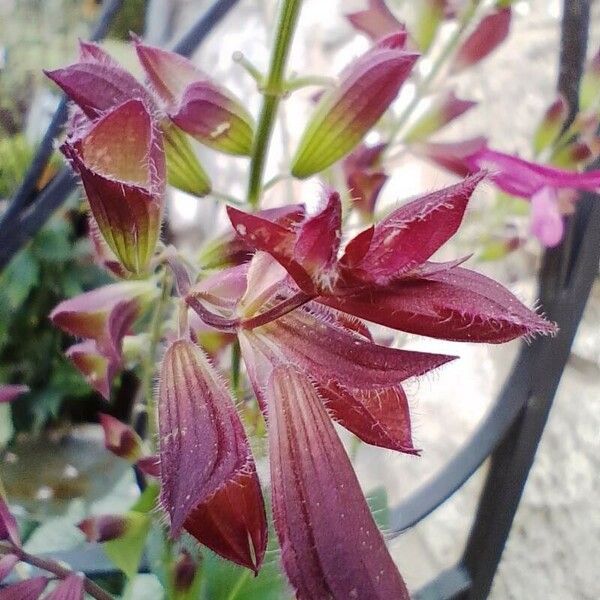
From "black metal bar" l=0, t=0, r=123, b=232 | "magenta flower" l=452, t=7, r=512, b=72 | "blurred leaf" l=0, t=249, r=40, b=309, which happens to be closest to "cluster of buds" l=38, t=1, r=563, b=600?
"black metal bar" l=0, t=0, r=123, b=232

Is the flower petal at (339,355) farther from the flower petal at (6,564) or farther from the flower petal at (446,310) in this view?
the flower petal at (6,564)

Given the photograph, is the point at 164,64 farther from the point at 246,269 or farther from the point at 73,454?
the point at 73,454

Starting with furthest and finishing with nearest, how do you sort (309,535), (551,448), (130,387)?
(130,387) → (551,448) → (309,535)

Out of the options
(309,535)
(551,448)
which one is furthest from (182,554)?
(551,448)

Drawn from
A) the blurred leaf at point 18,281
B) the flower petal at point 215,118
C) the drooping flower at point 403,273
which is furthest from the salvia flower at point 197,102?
the blurred leaf at point 18,281

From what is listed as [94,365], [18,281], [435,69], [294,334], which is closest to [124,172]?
[294,334]

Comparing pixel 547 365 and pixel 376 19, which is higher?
pixel 376 19

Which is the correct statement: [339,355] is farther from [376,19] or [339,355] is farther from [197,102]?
[376,19]
